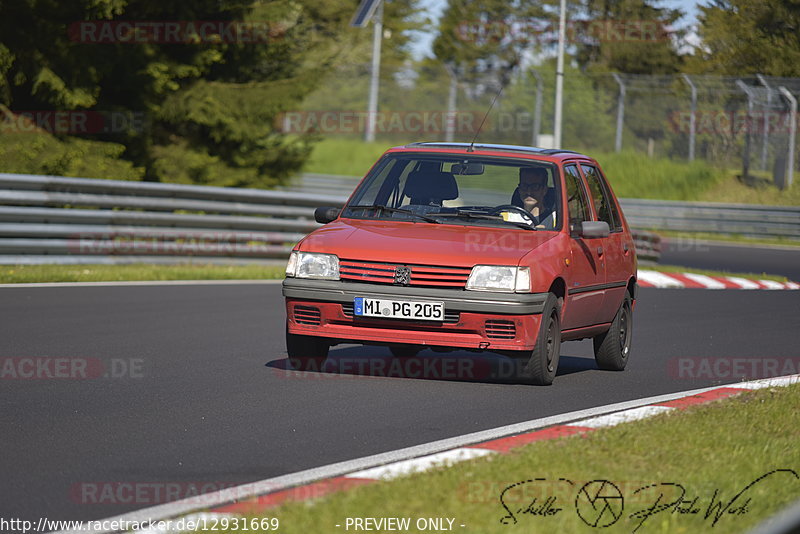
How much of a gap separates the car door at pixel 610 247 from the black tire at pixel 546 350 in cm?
107

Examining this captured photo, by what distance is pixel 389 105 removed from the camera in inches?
1870

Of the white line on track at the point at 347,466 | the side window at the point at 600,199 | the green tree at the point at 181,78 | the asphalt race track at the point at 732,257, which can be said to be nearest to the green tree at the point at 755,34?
the asphalt race track at the point at 732,257

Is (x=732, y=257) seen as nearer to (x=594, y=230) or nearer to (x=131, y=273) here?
(x=131, y=273)

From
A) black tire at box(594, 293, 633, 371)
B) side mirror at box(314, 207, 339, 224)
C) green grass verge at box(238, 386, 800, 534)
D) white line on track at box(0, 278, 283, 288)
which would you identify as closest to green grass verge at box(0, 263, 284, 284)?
white line on track at box(0, 278, 283, 288)

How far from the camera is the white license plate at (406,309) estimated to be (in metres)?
9.16

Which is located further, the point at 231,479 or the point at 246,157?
the point at 246,157

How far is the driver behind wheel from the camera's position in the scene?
399 inches

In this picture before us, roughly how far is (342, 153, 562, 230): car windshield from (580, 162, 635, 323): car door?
750mm

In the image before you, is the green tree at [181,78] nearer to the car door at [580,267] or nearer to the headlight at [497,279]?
the car door at [580,267]

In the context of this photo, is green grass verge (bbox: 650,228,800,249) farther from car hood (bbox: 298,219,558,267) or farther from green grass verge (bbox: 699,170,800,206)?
car hood (bbox: 298,219,558,267)

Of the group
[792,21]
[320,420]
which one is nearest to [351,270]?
[320,420]

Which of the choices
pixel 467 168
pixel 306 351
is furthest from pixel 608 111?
pixel 306 351

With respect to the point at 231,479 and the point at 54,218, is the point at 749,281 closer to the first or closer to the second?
the point at 54,218

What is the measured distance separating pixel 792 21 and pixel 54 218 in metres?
25.3
